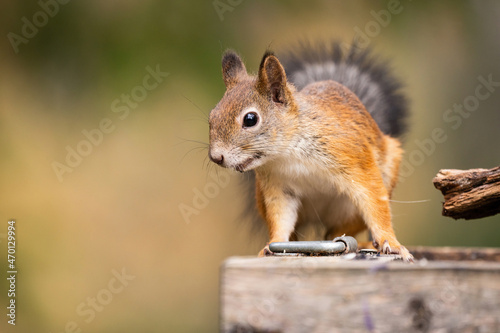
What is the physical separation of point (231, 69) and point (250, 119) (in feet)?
1.22

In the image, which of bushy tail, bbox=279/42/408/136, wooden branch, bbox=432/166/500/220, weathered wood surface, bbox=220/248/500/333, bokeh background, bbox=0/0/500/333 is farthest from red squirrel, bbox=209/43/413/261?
bokeh background, bbox=0/0/500/333

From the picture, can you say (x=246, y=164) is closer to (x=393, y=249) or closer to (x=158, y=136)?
(x=393, y=249)

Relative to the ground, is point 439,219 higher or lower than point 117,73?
lower

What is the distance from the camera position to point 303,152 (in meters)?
1.85

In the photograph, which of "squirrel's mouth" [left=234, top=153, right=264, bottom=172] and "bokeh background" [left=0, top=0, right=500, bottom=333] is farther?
"bokeh background" [left=0, top=0, right=500, bottom=333]

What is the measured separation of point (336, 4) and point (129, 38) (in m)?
1.34

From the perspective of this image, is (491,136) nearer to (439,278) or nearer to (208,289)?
(208,289)

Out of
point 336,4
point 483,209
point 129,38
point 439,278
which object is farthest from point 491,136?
point 439,278

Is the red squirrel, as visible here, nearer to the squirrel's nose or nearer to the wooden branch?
the squirrel's nose

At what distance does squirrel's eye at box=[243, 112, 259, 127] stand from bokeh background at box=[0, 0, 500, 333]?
1403 mm

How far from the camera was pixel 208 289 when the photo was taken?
3342 mm

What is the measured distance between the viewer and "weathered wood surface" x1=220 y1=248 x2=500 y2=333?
101 centimetres

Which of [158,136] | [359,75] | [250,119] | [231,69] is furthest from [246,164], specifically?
[158,136]

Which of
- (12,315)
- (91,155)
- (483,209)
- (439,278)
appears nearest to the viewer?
(439,278)
